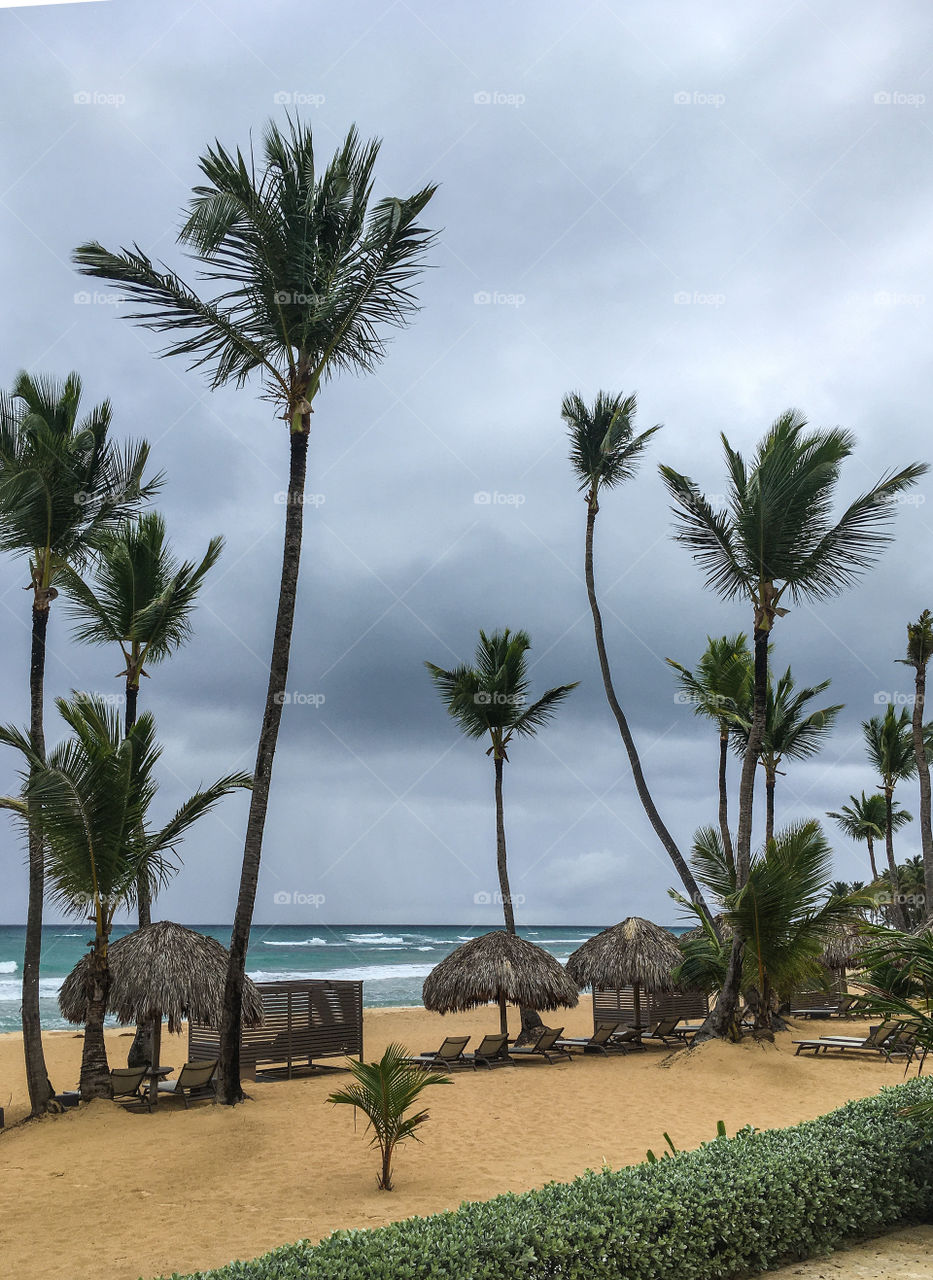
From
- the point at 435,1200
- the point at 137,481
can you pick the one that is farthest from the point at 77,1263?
the point at 137,481

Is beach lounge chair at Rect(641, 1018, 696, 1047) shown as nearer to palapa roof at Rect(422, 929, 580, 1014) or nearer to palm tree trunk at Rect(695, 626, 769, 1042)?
palapa roof at Rect(422, 929, 580, 1014)

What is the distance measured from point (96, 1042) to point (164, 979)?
3.26ft

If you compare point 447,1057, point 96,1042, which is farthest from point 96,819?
point 447,1057

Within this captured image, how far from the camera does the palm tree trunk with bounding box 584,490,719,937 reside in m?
17.7

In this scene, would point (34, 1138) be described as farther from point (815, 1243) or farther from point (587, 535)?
point (587, 535)

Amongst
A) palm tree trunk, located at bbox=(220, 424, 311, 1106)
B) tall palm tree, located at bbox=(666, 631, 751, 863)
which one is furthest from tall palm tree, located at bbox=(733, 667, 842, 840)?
palm tree trunk, located at bbox=(220, 424, 311, 1106)

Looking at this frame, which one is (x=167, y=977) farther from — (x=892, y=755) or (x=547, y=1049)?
(x=892, y=755)

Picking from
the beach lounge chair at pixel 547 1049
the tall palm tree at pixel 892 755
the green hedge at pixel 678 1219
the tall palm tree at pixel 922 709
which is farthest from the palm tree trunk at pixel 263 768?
the tall palm tree at pixel 892 755

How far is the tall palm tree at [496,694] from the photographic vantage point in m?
19.1

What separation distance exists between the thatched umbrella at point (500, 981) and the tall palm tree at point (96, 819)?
5.74m

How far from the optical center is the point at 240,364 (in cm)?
1137

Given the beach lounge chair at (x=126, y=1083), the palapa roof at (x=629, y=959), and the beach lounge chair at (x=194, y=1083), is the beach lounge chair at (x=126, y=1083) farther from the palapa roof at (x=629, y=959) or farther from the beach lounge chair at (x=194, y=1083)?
the palapa roof at (x=629, y=959)

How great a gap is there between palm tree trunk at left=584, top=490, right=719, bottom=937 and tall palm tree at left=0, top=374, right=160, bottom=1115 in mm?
9389

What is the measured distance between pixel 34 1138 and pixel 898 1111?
27.3ft
